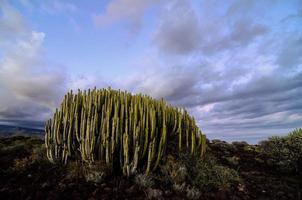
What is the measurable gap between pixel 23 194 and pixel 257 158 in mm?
7848

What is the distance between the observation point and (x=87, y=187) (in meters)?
5.16

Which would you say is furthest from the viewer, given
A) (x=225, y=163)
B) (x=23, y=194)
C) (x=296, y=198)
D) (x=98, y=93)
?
(x=225, y=163)

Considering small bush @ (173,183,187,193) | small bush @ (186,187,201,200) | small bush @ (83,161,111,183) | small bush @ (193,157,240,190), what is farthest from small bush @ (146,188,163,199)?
small bush @ (83,161,111,183)

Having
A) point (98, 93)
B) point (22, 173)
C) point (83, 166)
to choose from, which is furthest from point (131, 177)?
point (22, 173)

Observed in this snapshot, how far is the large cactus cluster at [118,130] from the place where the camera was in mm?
5844

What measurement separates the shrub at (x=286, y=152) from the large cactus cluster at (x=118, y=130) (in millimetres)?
3115

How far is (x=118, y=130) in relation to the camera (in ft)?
19.3

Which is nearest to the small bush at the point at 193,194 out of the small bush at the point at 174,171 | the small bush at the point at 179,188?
the small bush at the point at 179,188

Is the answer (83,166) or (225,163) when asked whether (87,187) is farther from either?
(225,163)

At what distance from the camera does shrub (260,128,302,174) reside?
25.0ft

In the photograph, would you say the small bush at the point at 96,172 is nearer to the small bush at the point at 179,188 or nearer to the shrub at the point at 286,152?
the small bush at the point at 179,188

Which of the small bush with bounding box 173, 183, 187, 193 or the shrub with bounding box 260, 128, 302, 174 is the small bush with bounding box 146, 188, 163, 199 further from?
the shrub with bounding box 260, 128, 302, 174

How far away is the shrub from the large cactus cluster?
3.12m

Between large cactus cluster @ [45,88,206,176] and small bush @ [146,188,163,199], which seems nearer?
small bush @ [146,188,163,199]
